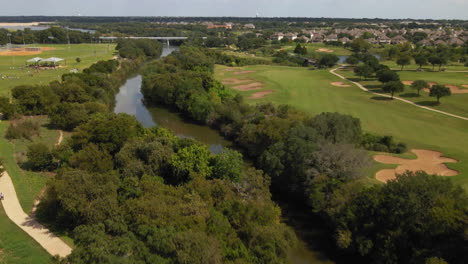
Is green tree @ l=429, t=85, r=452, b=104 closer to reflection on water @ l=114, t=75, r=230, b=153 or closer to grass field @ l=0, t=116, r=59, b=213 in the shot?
reflection on water @ l=114, t=75, r=230, b=153

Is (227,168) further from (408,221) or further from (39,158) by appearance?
(39,158)

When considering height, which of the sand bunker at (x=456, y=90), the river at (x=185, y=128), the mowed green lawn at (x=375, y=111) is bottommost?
the river at (x=185, y=128)

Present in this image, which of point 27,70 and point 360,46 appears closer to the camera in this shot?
point 27,70

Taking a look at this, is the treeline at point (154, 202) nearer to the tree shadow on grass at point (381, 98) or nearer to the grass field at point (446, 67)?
the tree shadow on grass at point (381, 98)

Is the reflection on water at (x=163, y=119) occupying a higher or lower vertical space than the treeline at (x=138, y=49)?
lower

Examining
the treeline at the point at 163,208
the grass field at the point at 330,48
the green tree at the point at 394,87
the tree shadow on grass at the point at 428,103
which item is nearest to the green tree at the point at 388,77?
the green tree at the point at 394,87

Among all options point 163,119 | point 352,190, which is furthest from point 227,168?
point 163,119

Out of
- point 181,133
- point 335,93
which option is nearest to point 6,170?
point 181,133
